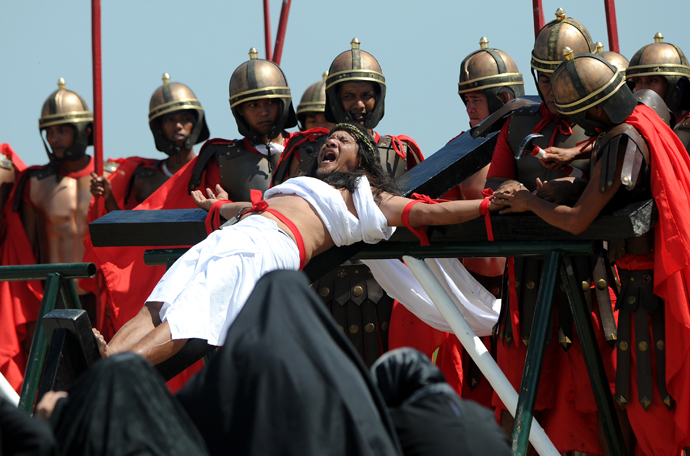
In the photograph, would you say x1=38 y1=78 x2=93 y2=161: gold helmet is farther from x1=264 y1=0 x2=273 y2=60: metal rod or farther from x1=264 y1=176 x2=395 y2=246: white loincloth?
x1=264 y1=176 x2=395 y2=246: white loincloth

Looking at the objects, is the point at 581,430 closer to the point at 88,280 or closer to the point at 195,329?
the point at 195,329

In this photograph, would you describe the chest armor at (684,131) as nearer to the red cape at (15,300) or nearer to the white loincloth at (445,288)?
the white loincloth at (445,288)

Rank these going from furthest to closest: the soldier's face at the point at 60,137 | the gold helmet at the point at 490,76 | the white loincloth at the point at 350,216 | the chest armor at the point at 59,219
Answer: the soldier's face at the point at 60,137 < the chest armor at the point at 59,219 < the gold helmet at the point at 490,76 < the white loincloth at the point at 350,216

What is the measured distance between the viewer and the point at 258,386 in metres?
1.64

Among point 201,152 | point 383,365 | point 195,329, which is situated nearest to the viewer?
point 383,365

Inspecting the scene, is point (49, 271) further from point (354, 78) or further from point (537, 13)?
point (537, 13)

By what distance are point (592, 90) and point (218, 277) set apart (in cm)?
155

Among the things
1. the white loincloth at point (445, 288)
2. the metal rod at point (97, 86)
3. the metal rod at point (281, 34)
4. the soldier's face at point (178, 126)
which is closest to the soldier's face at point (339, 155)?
the white loincloth at point (445, 288)

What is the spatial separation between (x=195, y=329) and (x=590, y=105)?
1.66m

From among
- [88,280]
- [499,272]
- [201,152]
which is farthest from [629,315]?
[88,280]

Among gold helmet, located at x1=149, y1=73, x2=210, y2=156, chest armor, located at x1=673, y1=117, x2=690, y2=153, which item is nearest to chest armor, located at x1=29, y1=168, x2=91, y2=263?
gold helmet, located at x1=149, y1=73, x2=210, y2=156

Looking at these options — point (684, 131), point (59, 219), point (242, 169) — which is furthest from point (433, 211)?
point (59, 219)

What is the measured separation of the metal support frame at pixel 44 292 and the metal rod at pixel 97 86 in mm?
2589

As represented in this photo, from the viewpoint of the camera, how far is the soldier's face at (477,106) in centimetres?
543
